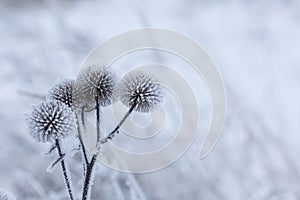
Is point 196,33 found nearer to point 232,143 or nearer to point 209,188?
point 232,143

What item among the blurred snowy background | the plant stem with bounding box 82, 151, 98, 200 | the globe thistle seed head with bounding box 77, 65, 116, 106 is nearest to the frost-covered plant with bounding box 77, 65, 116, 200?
the globe thistle seed head with bounding box 77, 65, 116, 106

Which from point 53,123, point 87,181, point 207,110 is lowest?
point 87,181

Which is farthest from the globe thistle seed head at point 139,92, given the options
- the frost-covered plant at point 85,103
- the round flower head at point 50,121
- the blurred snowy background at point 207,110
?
the blurred snowy background at point 207,110

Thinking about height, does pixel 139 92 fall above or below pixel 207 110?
below

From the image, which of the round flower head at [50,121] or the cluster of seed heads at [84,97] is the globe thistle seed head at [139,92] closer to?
the cluster of seed heads at [84,97]

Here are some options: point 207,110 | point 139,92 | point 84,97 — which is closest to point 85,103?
point 84,97

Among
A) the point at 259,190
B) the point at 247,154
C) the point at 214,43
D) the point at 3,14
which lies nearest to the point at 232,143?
the point at 247,154

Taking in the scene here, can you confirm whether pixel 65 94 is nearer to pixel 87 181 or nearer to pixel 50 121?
pixel 50 121
